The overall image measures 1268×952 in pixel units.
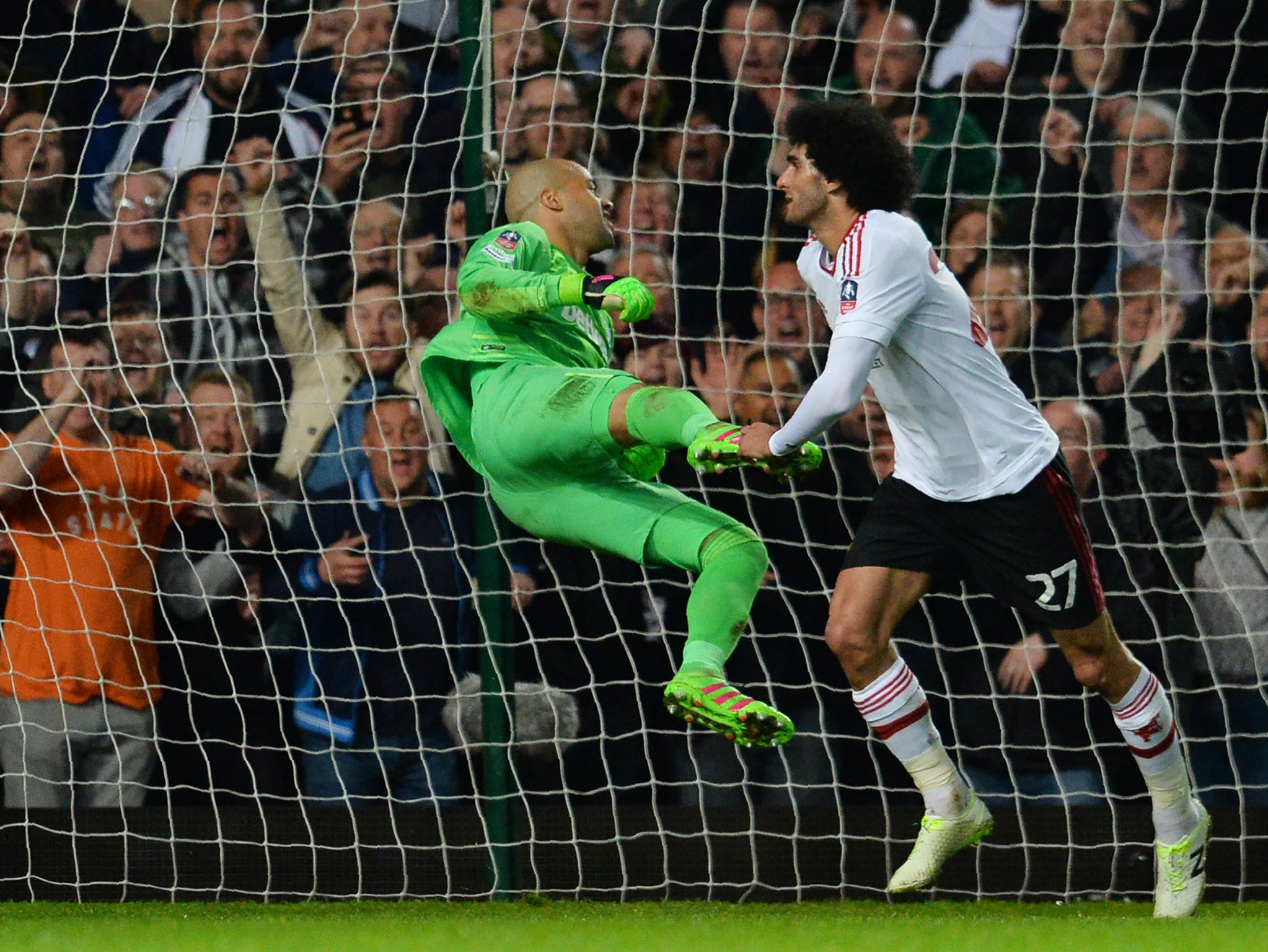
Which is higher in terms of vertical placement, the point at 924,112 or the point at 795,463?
the point at 924,112

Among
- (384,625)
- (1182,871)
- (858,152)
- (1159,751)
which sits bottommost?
(384,625)

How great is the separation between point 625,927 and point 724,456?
1179 mm

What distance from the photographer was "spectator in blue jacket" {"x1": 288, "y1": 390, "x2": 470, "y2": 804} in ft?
17.0

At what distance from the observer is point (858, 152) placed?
3889 mm

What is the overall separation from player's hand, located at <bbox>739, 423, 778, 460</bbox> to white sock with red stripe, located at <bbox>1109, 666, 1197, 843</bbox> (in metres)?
1.17

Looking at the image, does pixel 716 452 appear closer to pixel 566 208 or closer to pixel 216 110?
pixel 566 208

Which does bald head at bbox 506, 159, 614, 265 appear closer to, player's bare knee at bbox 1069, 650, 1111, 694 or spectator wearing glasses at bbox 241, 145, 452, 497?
spectator wearing glasses at bbox 241, 145, 452, 497

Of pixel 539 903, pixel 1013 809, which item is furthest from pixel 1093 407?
pixel 539 903

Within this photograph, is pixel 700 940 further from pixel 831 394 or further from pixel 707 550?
pixel 831 394

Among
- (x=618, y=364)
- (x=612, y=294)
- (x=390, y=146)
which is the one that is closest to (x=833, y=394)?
(x=612, y=294)

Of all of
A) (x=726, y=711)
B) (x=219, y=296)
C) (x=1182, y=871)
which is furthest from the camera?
(x=219, y=296)

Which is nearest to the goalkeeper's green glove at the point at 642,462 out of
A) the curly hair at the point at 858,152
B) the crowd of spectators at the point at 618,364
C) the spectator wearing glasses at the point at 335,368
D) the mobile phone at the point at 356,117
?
the curly hair at the point at 858,152

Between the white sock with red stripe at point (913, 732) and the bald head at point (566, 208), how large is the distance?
128 cm

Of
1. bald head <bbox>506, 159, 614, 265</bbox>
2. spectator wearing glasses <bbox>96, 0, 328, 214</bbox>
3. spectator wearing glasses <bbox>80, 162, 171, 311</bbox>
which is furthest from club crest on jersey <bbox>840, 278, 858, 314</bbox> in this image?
spectator wearing glasses <bbox>80, 162, 171, 311</bbox>
